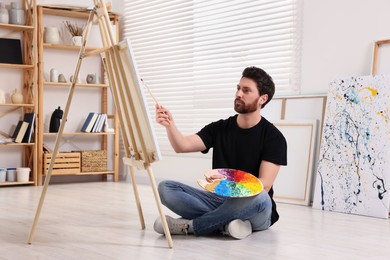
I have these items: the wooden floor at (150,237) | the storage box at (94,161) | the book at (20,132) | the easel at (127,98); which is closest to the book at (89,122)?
the storage box at (94,161)

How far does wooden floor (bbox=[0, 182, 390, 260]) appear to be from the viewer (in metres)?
2.62

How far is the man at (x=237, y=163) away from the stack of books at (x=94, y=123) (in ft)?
10.1

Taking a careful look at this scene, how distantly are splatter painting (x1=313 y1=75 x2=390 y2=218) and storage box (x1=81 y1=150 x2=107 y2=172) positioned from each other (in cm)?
265

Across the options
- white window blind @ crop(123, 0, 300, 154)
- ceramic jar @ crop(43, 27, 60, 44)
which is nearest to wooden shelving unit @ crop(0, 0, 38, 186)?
ceramic jar @ crop(43, 27, 60, 44)

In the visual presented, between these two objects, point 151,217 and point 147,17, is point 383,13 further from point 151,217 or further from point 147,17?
point 147,17

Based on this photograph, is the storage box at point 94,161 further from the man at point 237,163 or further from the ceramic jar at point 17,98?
the man at point 237,163

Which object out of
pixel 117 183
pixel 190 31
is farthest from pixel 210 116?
pixel 117 183

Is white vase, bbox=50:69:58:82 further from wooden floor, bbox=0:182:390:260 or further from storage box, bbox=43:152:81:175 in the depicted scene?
wooden floor, bbox=0:182:390:260

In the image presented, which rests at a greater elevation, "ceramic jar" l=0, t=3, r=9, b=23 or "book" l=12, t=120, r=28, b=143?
"ceramic jar" l=0, t=3, r=9, b=23

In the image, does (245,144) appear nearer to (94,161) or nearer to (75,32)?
(94,161)

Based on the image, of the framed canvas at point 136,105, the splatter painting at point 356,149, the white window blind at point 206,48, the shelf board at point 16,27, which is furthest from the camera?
the shelf board at point 16,27

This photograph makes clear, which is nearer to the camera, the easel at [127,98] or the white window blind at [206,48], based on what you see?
the easel at [127,98]

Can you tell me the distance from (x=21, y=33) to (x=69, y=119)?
3.35 feet

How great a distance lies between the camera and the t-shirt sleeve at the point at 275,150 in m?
3.02
